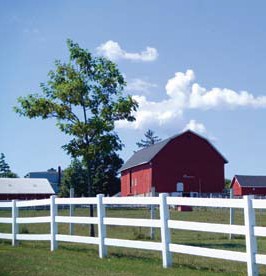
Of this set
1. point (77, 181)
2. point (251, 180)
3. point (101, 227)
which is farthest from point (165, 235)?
point (251, 180)

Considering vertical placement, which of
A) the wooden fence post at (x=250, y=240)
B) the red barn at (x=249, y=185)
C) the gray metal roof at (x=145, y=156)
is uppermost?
the gray metal roof at (x=145, y=156)

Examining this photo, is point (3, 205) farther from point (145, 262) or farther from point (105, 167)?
point (105, 167)

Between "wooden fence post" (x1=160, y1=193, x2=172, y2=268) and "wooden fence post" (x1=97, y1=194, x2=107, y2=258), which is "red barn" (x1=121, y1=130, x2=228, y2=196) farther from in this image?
"wooden fence post" (x1=160, y1=193, x2=172, y2=268)

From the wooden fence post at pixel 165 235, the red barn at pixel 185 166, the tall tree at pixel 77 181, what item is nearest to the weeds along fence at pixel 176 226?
the wooden fence post at pixel 165 235

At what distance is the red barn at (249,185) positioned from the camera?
267 ft

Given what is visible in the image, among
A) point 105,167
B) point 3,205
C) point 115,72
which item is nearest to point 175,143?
point 105,167

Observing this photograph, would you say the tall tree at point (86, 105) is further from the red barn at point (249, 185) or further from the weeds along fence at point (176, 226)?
the red barn at point (249, 185)

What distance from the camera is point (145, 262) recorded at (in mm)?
11961

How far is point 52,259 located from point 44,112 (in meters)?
9.98

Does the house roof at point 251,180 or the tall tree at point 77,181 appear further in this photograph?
the house roof at point 251,180

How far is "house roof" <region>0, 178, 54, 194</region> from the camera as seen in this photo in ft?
266

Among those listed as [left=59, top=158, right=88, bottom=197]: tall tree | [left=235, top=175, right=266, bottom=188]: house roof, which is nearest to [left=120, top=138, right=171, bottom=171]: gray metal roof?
[left=59, top=158, right=88, bottom=197]: tall tree

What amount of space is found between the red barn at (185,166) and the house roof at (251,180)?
18.0 m

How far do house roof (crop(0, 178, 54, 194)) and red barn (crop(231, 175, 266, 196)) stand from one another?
26896 mm
